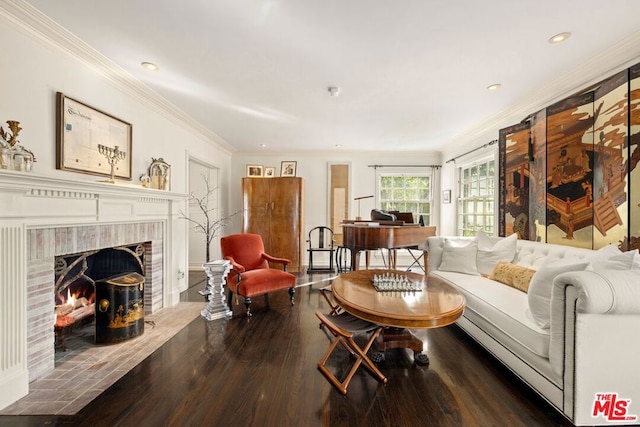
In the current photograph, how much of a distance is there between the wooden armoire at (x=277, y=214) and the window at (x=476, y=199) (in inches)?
123

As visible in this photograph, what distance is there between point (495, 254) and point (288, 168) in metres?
4.06

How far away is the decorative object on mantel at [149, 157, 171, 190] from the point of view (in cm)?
308

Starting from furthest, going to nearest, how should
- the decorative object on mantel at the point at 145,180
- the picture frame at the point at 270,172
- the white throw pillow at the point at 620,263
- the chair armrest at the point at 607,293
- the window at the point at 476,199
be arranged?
the picture frame at the point at 270,172
the window at the point at 476,199
the decorative object on mantel at the point at 145,180
the white throw pillow at the point at 620,263
the chair armrest at the point at 607,293

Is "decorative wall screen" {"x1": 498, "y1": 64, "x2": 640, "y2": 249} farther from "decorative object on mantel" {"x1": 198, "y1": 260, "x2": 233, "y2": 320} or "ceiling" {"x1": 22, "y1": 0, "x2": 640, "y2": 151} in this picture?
"decorative object on mantel" {"x1": 198, "y1": 260, "x2": 233, "y2": 320}

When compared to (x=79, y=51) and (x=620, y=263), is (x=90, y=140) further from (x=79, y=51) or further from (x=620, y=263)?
(x=620, y=263)

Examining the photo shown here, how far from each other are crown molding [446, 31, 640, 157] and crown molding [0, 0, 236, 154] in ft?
14.1

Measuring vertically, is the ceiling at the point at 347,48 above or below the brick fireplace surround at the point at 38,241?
above

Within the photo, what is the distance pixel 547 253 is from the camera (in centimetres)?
267

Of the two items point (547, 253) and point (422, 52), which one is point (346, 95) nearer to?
point (422, 52)

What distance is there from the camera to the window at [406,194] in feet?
19.0

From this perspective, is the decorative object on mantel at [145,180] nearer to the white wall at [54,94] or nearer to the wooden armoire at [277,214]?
the white wall at [54,94]

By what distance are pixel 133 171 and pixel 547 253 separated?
4.51 m

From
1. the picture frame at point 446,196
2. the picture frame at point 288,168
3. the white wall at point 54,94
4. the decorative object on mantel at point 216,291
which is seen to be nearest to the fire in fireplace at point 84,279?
A: the white wall at point 54,94

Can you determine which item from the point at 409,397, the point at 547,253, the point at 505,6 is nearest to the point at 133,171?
the point at 409,397
